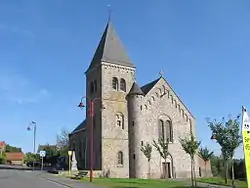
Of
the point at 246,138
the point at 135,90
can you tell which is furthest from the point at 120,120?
the point at 246,138

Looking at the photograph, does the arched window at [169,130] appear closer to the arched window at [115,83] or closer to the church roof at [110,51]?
the arched window at [115,83]

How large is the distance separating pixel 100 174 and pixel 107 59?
16.7 meters

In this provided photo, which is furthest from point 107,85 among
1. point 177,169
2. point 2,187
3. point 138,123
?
point 2,187

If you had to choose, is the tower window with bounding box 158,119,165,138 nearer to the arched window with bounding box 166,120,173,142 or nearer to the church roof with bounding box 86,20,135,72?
the arched window with bounding box 166,120,173,142

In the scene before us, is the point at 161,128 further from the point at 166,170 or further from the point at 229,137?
the point at 229,137

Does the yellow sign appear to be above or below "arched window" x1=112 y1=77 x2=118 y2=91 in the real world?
below

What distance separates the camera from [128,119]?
165ft

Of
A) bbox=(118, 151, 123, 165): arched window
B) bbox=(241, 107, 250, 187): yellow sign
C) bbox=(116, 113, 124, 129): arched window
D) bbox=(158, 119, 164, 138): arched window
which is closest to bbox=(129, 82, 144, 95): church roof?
bbox=(116, 113, 124, 129): arched window

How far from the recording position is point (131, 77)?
5303 cm

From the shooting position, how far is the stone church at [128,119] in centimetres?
4784

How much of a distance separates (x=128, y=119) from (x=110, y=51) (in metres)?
10.9

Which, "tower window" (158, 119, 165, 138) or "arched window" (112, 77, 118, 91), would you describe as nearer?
"tower window" (158, 119, 165, 138)

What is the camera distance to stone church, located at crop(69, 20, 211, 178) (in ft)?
157

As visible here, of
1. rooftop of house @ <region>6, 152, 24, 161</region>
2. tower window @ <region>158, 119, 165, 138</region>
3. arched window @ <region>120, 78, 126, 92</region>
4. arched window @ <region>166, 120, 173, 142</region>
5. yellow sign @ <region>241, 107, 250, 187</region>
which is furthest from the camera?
rooftop of house @ <region>6, 152, 24, 161</region>
